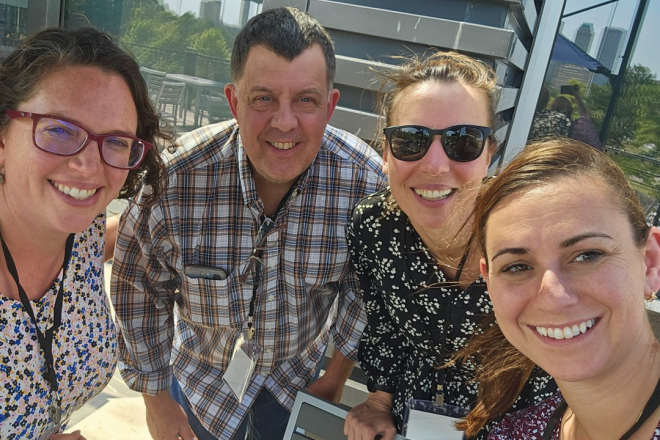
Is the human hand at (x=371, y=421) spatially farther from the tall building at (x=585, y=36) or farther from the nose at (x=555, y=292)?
the tall building at (x=585, y=36)

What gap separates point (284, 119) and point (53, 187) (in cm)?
74

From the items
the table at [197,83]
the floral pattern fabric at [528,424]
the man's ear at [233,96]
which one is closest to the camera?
the floral pattern fabric at [528,424]

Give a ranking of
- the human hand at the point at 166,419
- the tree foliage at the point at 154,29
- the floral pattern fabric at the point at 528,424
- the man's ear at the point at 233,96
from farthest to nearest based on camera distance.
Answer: the tree foliage at the point at 154,29 < the human hand at the point at 166,419 < the man's ear at the point at 233,96 < the floral pattern fabric at the point at 528,424

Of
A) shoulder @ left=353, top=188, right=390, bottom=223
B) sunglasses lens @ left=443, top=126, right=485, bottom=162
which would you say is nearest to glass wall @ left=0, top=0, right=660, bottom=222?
shoulder @ left=353, top=188, right=390, bottom=223

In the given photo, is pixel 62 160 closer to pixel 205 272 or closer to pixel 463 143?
pixel 205 272

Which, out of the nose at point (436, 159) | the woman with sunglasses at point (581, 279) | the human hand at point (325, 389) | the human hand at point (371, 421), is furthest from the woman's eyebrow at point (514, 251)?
the human hand at point (325, 389)

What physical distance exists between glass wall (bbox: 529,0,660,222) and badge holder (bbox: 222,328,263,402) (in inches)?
103

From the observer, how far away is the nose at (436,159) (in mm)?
1627

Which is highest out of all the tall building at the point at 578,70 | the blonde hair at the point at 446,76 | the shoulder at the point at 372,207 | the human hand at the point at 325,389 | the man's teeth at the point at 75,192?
the tall building at the point at 578,70

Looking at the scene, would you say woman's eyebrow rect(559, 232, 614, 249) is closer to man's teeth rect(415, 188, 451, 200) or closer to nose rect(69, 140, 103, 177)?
man's teeth rect(415, 188, 451, 200)

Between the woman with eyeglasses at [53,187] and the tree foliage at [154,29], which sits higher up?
the tree foliage at [154,29]

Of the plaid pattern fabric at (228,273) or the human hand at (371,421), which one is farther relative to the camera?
the plaid pattern fabric at (228,273)

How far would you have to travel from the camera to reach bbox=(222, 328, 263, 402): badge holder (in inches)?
84.4

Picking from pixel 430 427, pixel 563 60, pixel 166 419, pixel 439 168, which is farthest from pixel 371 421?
pixel 563 60
